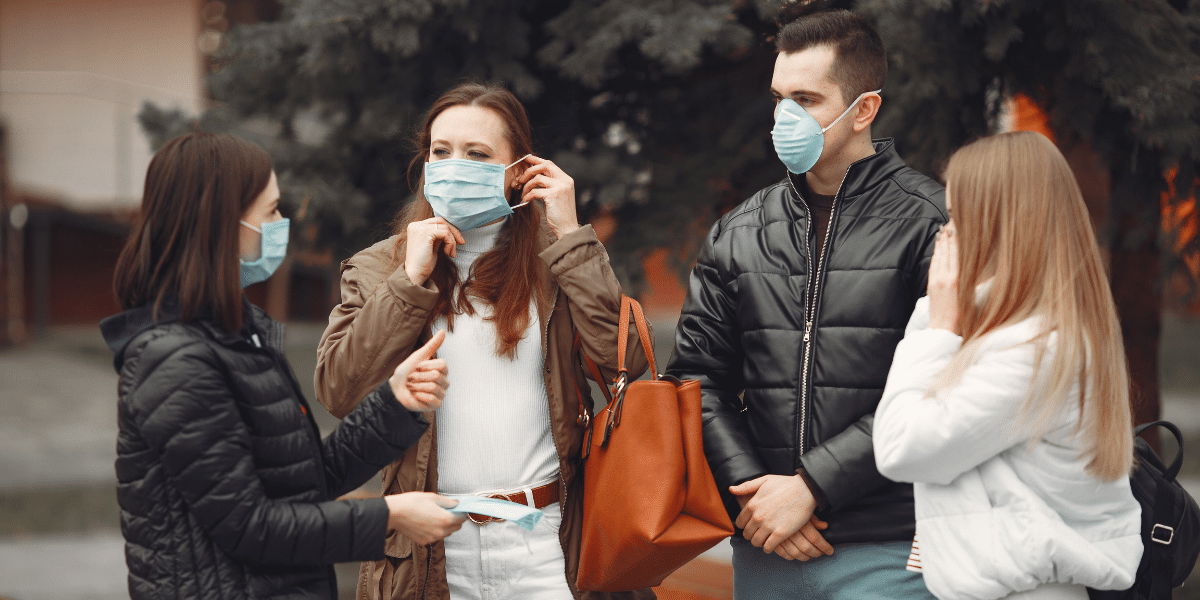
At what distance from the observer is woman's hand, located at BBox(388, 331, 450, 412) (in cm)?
208

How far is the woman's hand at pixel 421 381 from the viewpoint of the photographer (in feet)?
6.82

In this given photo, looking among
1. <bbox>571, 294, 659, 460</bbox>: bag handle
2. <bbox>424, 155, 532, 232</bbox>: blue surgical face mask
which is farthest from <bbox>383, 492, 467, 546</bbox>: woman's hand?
<bbox>424, 155, 532, 232</bbox>: blue surgical face mask

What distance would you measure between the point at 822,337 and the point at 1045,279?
548 mm

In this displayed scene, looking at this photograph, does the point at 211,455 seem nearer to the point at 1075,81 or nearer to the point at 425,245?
the point at 425,245

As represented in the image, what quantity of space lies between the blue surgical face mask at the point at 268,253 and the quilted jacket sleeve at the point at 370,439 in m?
0.37

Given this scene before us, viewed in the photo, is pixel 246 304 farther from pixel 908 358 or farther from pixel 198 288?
pixel 908 358

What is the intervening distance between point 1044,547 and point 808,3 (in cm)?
274

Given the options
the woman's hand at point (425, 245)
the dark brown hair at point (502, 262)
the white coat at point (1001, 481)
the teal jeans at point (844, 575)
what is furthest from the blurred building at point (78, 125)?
the white coat at point (1001, 481)

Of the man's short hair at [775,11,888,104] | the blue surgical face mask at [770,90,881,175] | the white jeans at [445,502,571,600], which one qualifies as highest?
the man's short hair at [775,11,888,104]

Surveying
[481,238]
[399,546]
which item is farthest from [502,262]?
[399,546]

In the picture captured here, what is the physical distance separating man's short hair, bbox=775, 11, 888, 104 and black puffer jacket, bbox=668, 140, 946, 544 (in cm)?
17

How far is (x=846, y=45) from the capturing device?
2.41 m

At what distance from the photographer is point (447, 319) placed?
2.41 meters

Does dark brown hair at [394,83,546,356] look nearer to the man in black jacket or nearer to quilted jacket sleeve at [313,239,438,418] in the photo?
quilted jacket sleeve at [313,239,438,418]
